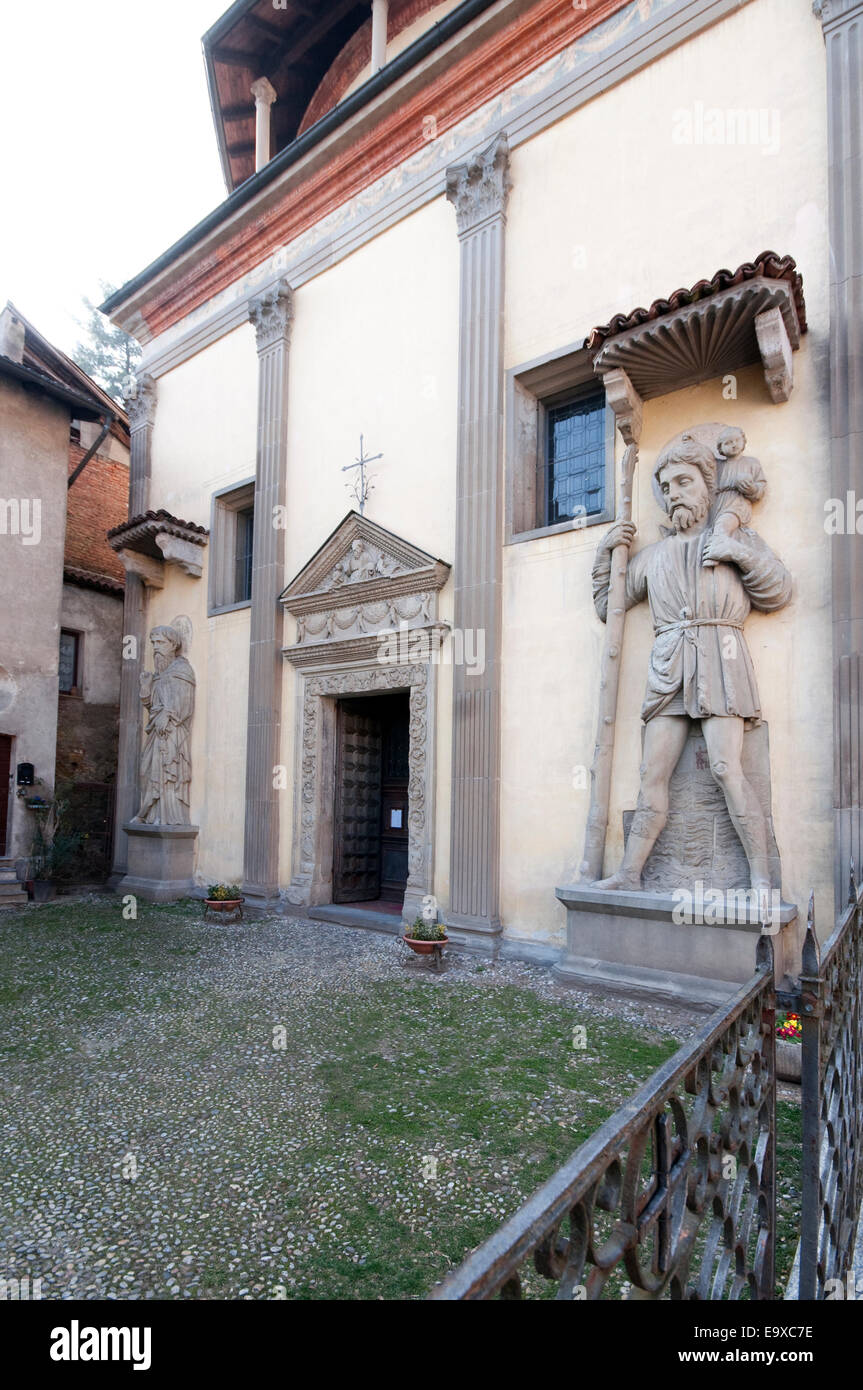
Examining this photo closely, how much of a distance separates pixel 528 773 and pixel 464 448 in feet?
11.1

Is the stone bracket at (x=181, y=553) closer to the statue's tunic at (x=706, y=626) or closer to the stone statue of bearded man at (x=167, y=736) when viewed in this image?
the stone statue of bearded man at (x=167, y=736)

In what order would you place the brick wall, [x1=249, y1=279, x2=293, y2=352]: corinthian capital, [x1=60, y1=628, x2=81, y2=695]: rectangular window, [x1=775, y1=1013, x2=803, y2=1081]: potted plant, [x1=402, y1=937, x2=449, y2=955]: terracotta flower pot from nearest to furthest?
1. [x1=775, y1=1013, x2=803, y2=1081]: potted plant
2. [x1=402, y1=937, x2=449, y2=955]: terracotta flower pot
3. [x1=249, y1=279, x2=293, y2=352]: corinthian capital
4. [x1=60, y1=628, x2=81, y2=695]: rectangular window
5. the brick wall

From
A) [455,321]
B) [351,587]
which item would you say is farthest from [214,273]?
[351,587]

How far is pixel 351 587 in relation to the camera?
29.8 ft

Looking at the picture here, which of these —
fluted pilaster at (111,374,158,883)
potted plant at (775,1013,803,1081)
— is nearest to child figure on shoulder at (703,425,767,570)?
potted plant at (775,1013,803,1081)

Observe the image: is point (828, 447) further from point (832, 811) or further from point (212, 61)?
point (212, 61)

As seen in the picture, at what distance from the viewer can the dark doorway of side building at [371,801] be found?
962 cm

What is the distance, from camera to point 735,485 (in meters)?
5.88

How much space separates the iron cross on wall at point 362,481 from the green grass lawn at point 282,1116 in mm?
5302

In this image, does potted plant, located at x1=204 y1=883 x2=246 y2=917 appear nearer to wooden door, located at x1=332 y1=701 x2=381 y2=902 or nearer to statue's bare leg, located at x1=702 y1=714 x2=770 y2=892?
wooden door, located at x1=332 y1=701 x2=381 y2=902

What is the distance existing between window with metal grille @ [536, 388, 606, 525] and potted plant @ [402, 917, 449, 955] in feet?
13.4

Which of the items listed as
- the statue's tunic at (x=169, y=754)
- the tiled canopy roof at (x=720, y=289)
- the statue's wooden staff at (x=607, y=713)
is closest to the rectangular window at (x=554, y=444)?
the statue's wooden staff at (x=607, y=713)

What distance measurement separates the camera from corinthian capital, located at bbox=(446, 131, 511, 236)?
7.95 metres

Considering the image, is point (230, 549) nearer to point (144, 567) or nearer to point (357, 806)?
point (144, 567)
